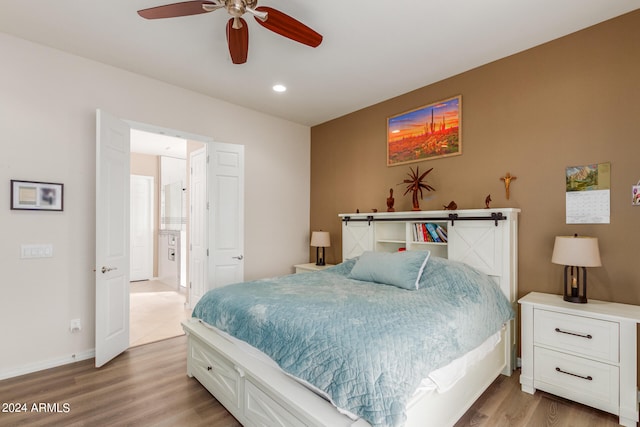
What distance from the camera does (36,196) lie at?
267 cm

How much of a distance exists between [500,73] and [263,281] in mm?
2958

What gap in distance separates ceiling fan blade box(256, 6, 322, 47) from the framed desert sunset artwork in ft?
5.83

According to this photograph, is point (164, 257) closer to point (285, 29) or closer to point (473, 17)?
point (285, 29)

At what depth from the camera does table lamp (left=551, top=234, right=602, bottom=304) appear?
2143mm

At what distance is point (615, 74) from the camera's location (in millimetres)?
2338

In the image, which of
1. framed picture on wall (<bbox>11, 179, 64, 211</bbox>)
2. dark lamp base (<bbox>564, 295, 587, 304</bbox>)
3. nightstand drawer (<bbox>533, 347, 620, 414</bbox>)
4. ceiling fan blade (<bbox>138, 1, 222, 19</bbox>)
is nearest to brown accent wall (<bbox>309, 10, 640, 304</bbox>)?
dark lamp base (<bbox>564, 295, 587, 304</bbox>)

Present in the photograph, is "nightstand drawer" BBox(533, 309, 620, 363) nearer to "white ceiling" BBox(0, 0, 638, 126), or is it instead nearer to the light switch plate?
"white ceiling" BBox(0, 0, 638, 126)

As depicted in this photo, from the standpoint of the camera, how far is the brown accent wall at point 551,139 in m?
2.28

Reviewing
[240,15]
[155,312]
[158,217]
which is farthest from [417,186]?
[158,217]

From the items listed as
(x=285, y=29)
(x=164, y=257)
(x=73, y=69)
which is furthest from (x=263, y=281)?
(x=164, y=257)

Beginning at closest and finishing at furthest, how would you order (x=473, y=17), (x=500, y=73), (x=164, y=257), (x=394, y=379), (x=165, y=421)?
(x=394, y=379), (x=165, y=421), (x=473, y=17), (x=500, y=73), (x=164, y=257)

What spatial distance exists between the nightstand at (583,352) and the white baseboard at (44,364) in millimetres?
3805

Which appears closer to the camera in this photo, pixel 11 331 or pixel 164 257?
pixel 11 331

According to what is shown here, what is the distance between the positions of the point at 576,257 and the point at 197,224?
4.10 m
